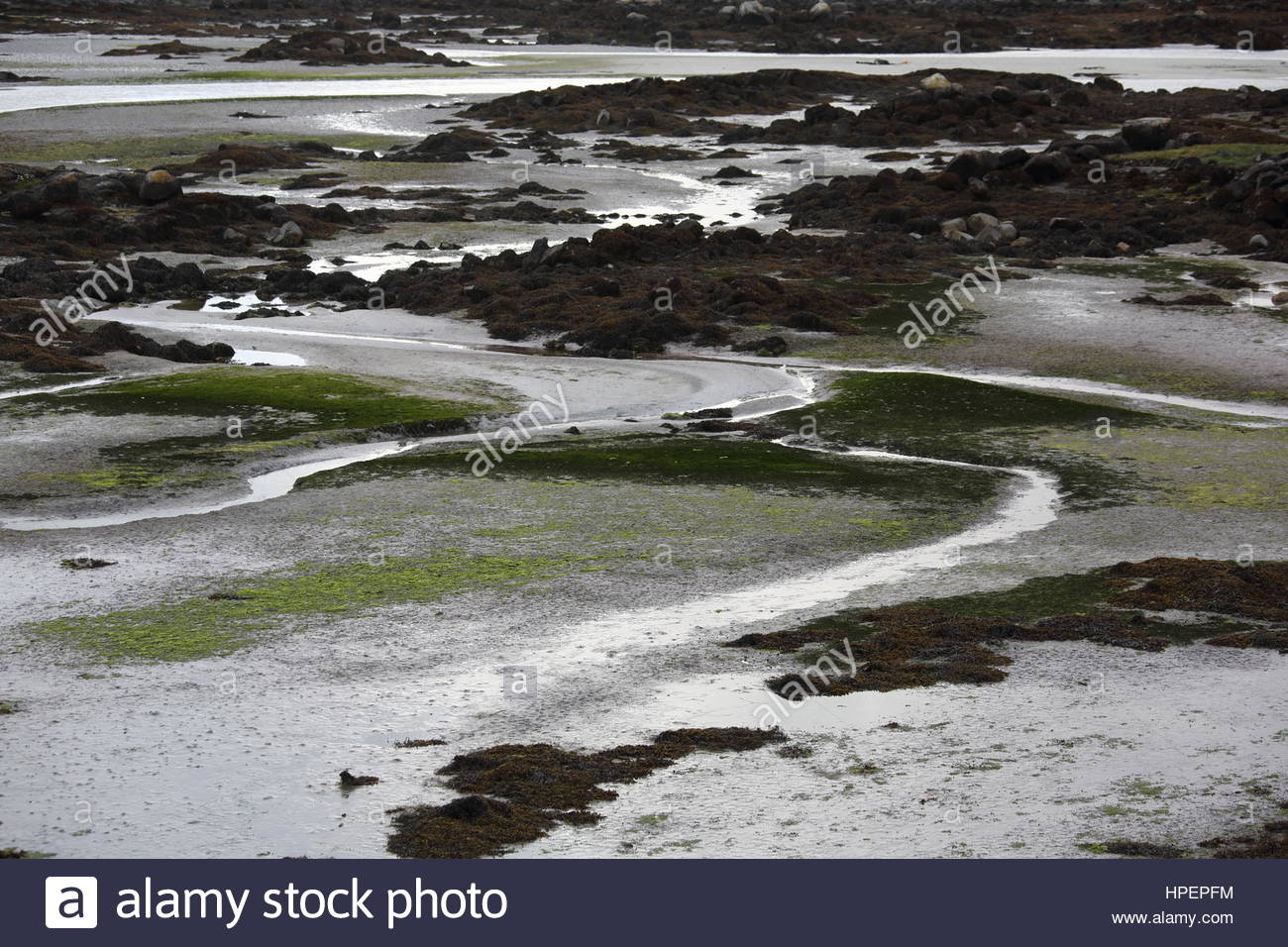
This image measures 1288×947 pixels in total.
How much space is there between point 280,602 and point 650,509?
515cm

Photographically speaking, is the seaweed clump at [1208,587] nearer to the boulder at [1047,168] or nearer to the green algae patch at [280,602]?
the green algae patch at [280,602]

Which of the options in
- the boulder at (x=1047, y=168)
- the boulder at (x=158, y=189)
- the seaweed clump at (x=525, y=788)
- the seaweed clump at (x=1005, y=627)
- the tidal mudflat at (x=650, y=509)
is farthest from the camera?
the boulder at (x=1047, y=168)

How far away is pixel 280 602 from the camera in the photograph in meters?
16.0

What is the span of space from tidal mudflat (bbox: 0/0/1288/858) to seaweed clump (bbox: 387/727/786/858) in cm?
4

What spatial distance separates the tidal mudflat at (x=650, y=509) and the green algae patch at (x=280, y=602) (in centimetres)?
6

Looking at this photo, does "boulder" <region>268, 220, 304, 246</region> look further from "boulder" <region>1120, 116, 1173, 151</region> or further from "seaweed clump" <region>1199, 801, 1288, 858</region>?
"seaweed clump" <region>1199, 801, 1288, 858</region>

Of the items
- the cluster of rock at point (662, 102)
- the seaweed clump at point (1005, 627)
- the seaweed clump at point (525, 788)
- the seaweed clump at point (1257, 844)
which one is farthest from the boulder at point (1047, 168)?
the seaweed clump at point (1257, 844)

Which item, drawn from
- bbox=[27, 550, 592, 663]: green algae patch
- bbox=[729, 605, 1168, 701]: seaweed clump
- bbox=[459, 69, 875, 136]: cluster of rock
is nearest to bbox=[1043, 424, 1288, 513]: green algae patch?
bbox=[729, 605, 1168, 701]: seaweed clump

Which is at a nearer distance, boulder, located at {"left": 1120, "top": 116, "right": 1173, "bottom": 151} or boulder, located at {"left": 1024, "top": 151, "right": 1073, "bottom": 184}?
boulder, located at {"left": 1024, "top": 151, "right": 1073, "bottom": 184}

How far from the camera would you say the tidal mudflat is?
11609 millimetres

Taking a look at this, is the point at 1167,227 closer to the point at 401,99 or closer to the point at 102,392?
the point at 102,392

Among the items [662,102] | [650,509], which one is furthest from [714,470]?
[662,102]

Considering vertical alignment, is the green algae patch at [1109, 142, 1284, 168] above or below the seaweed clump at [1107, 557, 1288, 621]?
above

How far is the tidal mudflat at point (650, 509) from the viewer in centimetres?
1161
